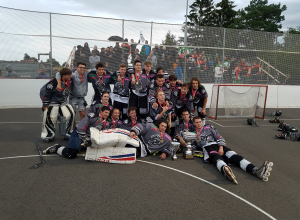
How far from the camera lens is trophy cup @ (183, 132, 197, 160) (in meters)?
5.33

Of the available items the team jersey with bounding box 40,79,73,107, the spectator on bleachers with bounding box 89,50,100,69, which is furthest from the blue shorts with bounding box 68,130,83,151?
the spectator on bleachers with bounding box 89,50,100,69

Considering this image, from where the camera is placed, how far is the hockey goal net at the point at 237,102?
35.8ft

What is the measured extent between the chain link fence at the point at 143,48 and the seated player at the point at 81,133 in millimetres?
6844

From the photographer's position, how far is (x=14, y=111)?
1062 centimetres

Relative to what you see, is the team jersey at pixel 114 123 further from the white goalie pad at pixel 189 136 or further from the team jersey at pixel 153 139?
the white goalie pad at pixel 189 136

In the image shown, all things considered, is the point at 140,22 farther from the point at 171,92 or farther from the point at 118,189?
the point at 118,189

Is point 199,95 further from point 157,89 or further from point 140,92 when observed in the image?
point 140,92

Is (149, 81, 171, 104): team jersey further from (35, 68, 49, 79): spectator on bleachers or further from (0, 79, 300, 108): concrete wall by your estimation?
(35, 68, 49, 79): spectator on bleachers

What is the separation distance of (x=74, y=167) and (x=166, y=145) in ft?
6.55

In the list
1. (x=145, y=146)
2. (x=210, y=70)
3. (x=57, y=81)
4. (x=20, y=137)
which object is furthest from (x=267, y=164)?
(x=210, y=70)

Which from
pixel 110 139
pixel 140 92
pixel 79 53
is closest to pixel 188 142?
pixel 110 139

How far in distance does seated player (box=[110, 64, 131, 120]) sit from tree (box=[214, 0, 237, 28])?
4075 cm

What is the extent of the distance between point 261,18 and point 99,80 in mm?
46050

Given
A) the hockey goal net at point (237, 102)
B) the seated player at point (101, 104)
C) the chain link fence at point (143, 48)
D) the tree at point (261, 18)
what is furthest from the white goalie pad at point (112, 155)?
the tree at point (261, 18)
